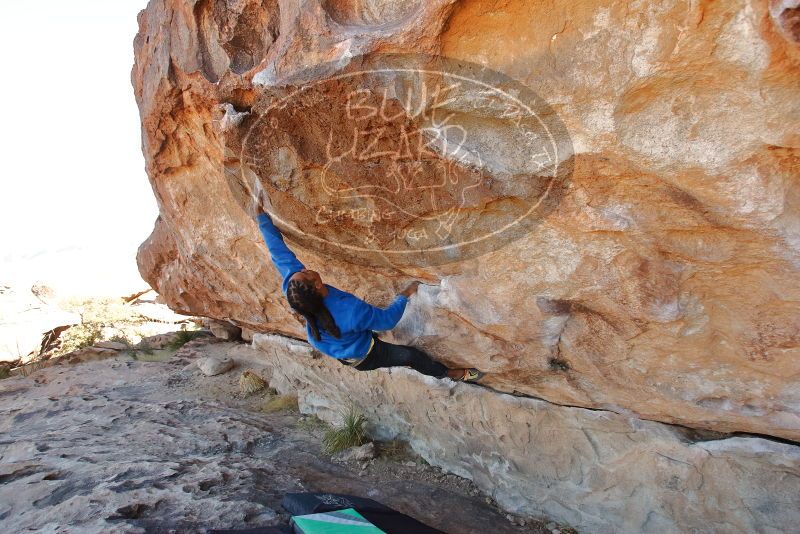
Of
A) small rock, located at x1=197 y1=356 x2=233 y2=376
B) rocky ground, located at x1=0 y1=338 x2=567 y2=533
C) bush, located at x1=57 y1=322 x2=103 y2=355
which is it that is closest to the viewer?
rocky ground, located at x1=0 y1=338 x2=567 y2=533

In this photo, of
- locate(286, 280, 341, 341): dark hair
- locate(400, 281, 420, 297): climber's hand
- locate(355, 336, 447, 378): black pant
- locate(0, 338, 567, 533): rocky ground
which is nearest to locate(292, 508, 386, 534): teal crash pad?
locate(0, 338, 567, 533): rocky ground

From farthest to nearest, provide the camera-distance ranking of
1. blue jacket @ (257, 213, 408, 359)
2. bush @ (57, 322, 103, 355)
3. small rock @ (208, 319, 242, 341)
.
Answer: bush @ (57, 322, 103, 355) < small rock @ (208, 319, 242, 341) < blue jacket @ (257, 213, 408, 359)

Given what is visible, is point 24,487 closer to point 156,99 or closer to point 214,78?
point 156,99

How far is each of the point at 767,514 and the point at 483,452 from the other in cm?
175

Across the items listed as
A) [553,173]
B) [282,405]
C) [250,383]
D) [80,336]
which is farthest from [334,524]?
[80,336]

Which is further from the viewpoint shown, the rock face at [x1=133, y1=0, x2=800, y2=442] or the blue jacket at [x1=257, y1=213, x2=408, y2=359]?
the blue jacket at [x1=257, y1=213, x2=408, y2=359]

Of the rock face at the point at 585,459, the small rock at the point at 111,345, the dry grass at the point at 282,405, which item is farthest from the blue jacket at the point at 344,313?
the small rock at the point at 111,345

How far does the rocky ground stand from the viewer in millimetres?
3387

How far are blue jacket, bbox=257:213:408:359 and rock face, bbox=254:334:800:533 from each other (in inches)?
35.3

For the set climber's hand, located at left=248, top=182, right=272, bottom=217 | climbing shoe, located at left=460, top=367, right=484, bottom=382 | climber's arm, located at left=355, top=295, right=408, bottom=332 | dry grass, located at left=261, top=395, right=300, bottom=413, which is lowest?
dry grass, located at left=261, top=395, right=300, bottom=413

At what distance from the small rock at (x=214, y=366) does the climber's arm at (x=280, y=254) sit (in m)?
4.05

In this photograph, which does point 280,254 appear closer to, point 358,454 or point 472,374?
point 472,374

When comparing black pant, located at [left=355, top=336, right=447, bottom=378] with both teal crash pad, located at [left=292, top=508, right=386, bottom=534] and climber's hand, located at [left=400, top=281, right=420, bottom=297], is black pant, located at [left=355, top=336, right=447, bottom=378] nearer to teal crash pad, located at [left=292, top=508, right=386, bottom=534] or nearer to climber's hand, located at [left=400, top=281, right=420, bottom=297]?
climber's hand, located at [left=400, top=281, right=420, bottom=297]

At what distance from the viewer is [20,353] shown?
Result: 328 inches
